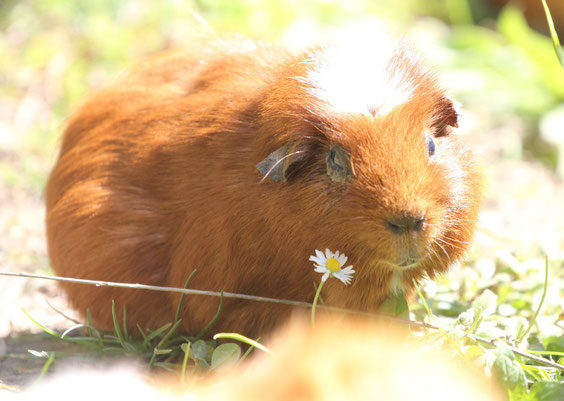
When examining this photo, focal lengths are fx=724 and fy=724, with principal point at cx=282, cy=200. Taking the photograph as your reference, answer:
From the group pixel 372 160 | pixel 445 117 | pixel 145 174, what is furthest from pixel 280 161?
pixel 145 174

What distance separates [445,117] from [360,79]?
0.40 metres

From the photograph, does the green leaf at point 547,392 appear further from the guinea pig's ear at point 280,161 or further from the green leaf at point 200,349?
Answer: the green leaf at point 200,349

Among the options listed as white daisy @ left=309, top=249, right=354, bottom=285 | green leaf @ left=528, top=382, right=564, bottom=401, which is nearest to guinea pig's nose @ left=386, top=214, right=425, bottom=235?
white daisy @ left=309, top=249, right=354, bottom=285

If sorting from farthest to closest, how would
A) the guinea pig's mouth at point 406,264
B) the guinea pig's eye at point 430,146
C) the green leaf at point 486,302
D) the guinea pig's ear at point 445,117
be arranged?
the green leaf at point 486,302, the guinea pig's ear at point 445,117, the guinea pig's eye at point 430,146, the guinea pig's mouth at point 406,264

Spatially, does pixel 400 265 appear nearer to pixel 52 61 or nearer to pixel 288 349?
pixel 288 349

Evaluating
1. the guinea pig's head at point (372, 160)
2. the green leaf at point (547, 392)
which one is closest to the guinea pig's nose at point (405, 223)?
the guinea pig's head at point (372, 160)

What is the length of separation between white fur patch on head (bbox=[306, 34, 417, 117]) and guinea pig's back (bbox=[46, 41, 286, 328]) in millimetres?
393

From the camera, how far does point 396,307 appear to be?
285cm

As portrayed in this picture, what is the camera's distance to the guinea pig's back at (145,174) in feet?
9.89

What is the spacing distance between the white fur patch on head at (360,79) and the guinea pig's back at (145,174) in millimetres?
393

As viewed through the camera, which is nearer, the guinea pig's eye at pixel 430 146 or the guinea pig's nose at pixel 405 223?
the guinea pig's nose at pixel 405 223

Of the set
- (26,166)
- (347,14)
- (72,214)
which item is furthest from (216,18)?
(72,214)

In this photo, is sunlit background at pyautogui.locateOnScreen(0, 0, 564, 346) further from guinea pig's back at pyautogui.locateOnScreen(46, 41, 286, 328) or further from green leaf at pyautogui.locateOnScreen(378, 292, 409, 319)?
green leaf at pyautogui.locateOnScreen(378, 292, 409, 319)

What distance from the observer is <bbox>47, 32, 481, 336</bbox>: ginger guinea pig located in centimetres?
252
